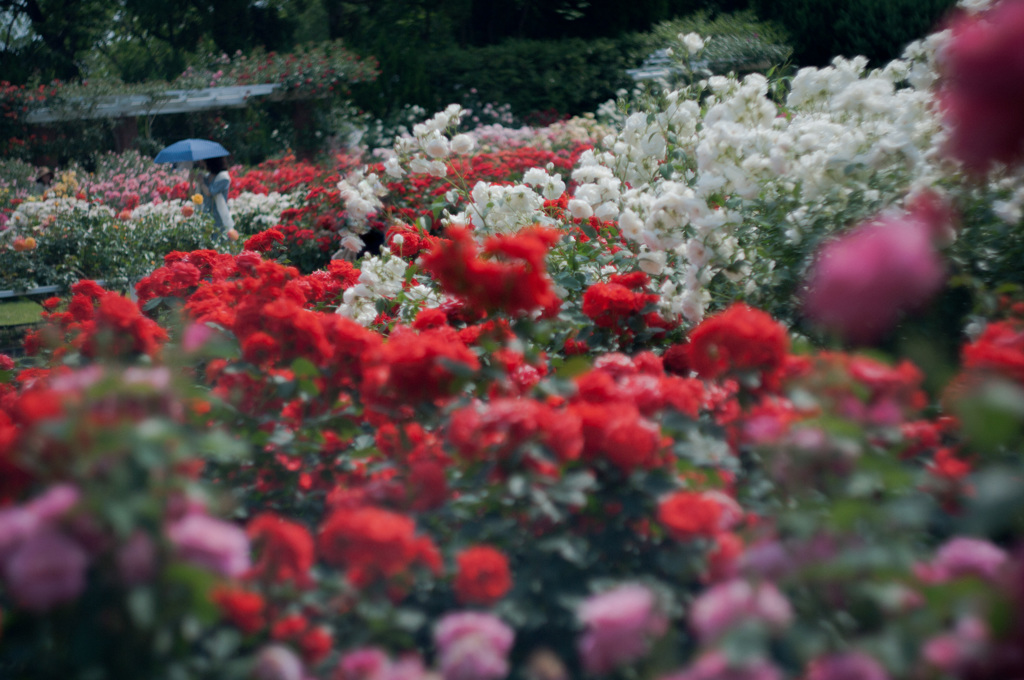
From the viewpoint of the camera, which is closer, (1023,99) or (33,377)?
(1023,99)

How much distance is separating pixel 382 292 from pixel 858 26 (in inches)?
523

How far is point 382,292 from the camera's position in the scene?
2.78 m

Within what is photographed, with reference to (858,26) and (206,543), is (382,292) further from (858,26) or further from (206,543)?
(858,26)

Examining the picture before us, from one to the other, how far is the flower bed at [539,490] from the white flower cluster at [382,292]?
707mm

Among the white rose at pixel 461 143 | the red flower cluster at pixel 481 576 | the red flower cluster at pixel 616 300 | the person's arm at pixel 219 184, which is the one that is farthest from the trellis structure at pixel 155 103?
the red flower cluster at pixel 481 576

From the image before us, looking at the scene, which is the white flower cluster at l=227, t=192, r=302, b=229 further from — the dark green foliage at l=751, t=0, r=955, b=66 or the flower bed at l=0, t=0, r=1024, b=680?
the dark green foliage at l=751, t=0, r=955, b=66

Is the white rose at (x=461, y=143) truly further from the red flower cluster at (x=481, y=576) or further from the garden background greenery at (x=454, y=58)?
the garden background greenery at (x=454, y=58)

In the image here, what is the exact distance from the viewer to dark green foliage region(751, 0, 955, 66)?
Result: 41.9ft

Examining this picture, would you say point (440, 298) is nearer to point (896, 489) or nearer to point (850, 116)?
point (850, 116)

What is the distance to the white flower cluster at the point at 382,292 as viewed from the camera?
2721mm

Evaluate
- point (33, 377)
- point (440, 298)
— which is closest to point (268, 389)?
point (33, 377)

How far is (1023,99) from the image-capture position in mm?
943

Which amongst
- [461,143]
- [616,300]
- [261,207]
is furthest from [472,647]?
[261,207]

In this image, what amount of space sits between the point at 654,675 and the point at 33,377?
1.82m
